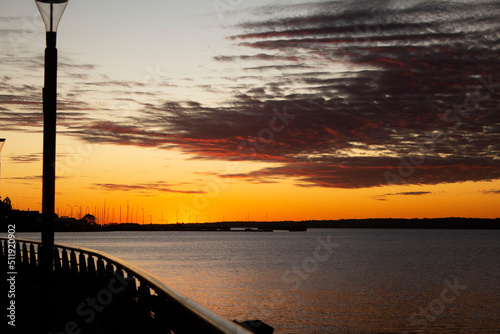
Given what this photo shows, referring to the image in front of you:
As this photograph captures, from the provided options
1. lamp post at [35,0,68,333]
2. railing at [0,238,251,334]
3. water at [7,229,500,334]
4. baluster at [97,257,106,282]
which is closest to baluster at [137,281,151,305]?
railing at [0,238,251,334]

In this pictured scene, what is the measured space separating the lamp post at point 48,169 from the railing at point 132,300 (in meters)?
0.96

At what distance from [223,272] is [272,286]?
18286 mm

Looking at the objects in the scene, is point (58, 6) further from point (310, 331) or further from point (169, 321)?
point (310, 331)

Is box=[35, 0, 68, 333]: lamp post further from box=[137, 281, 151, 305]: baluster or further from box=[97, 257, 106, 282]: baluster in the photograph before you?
box=[97, 257, 106, 282]: baluster

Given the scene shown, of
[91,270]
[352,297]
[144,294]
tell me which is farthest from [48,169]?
[352,297]

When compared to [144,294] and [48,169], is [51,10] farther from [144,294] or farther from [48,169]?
[144,294]

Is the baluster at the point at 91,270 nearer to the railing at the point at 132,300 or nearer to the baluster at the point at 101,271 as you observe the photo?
the railing at the point at 132,300

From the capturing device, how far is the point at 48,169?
688 cm

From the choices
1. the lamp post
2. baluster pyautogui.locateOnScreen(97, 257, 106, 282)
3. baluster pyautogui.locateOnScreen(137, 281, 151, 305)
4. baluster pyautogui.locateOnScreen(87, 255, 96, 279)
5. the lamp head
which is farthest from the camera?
baluster pyautogui.locateOnScreen(87, 255, 96, 279)

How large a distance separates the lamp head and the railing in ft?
11.1

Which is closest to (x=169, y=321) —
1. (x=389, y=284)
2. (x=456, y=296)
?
(x=456, y=296)

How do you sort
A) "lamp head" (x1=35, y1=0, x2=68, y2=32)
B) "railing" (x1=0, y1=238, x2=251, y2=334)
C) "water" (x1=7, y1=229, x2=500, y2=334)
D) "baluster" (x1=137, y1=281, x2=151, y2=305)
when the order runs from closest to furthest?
"railing" (x1=0, y1=238, x2=251, y2=334) < "baluster" (x1=137, y1=281, x2=151, y2=305) < "lamp head" (x1=35, y1=0, x2=68, y2=32) < "water" (x1=7, y1=229, x2=500, y2=334)

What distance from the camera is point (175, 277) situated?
220 feet

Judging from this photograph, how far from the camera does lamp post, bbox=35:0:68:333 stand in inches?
268
